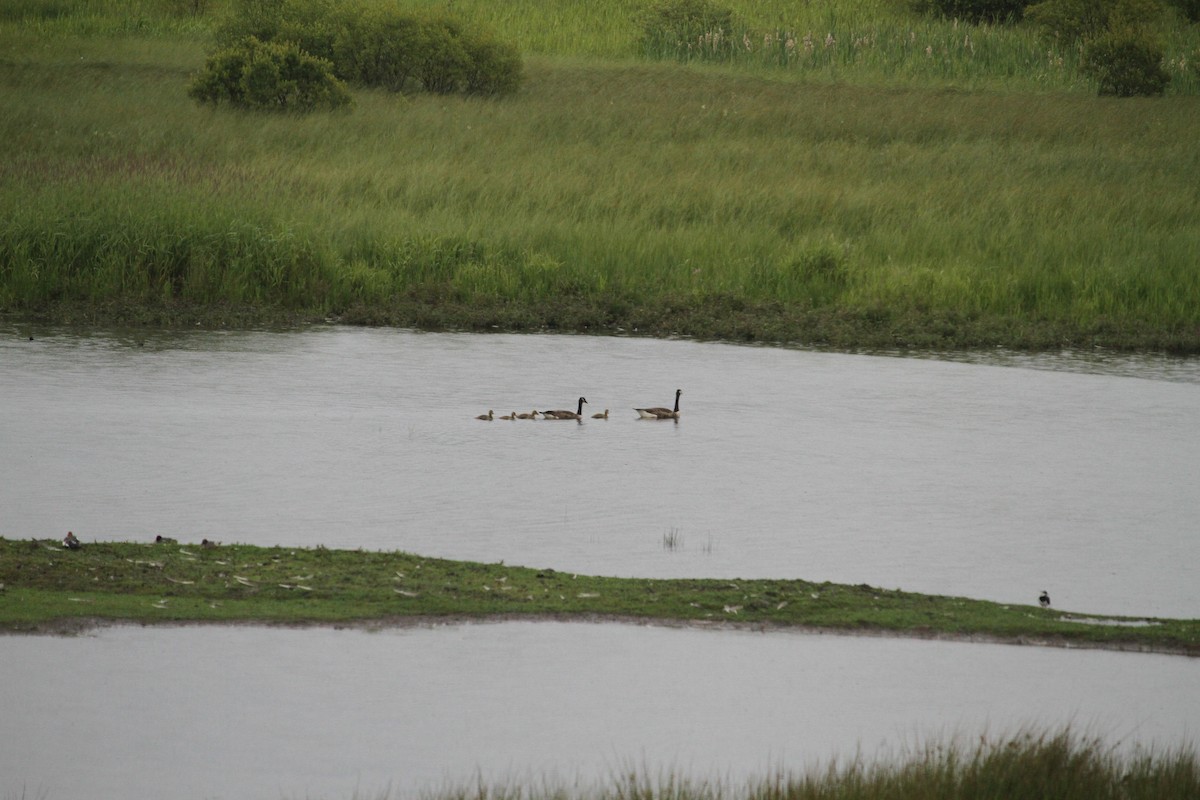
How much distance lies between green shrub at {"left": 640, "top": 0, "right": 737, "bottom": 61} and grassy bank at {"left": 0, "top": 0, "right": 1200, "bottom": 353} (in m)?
6.18

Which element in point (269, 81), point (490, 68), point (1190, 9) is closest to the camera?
point (269, 81)

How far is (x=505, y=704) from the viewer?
7.50 m

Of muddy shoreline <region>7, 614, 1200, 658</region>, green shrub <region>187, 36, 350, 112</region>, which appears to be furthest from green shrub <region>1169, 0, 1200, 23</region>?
muddy shoreline <region>7, 614, 1200, 658</region>

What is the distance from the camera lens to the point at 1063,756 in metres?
6.41

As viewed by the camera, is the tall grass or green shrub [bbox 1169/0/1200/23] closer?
the tall grass

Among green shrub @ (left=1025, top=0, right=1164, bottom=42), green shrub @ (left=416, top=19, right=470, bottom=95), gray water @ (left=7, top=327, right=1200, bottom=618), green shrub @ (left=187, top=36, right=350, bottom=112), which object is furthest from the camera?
green shrub @ (left=1025, top=0, right=1164, bottom=42)

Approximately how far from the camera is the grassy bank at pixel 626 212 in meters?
19.5

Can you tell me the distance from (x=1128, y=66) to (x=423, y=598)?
1256 inches

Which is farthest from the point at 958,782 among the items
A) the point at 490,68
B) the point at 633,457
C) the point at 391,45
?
the point at 391,45

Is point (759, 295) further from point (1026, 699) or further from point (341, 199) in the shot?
point (1026, 699)

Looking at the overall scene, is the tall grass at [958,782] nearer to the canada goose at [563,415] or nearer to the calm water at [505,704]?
the calm water at [505,704]

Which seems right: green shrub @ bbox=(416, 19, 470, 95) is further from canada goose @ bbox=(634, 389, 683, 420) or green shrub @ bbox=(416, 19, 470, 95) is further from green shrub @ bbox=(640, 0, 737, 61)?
canada goose @ bbox=(634, 389, 683, 420)

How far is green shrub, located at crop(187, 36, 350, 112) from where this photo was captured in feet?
103

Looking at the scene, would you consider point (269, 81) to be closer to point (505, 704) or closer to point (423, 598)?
point (423, 598)
